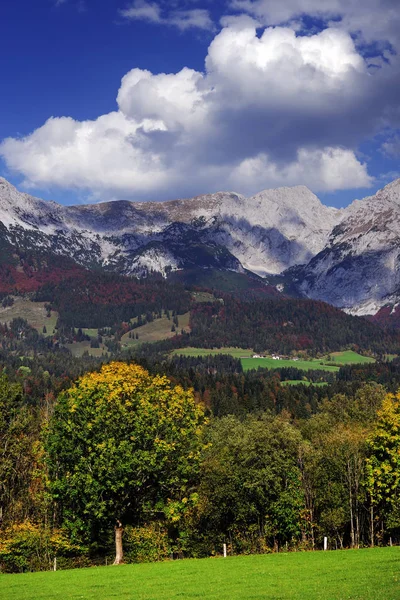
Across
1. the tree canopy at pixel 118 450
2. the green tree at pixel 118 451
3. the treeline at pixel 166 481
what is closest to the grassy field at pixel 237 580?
the tree canopy at pixel 118 450

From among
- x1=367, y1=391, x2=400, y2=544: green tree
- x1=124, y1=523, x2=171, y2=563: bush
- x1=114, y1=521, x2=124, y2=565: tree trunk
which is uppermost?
x1=367, y1=391, x2=400, y2=544: green tree

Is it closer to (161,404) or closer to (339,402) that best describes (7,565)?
(161,404)

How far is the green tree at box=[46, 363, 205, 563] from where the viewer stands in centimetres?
6250

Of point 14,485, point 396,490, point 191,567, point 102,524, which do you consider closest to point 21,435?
point 14,485

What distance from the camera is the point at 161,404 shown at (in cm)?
7025

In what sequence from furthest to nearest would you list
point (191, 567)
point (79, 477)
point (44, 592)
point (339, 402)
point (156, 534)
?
1. point (339, 402)
2. point (156, 534)
3. point (79, 477)
4. point (191, 567)
5. point (44, 592)

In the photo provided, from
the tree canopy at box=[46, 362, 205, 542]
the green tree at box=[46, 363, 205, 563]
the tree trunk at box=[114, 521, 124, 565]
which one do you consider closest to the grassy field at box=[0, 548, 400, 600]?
the tree trunk at box=[114, 521, 124, 565]

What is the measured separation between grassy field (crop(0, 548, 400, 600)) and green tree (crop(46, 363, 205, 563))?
356 inches

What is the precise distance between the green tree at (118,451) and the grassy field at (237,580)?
9036 mm

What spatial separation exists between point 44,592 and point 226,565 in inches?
697

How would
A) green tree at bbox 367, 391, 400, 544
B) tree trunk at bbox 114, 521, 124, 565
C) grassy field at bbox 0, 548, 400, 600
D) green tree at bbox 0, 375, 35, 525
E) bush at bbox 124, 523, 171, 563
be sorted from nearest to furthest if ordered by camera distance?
grassy field at bbox 0, 548, 400, 600 < tree trunk at bbox 114, 521, 124, 565 < green tree at bbox 367, 391, 400, 544 < bush at bbox 124, 523, 171, 563 < green tree at bbox 0, 375, 35, 525

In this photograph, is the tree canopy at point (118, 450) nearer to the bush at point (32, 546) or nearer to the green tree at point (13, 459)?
the bush at point (32, 546)

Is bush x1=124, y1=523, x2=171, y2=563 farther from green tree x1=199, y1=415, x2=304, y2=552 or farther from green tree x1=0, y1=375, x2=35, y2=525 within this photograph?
green tree x1=0, y1=375, x2=35, y2=525

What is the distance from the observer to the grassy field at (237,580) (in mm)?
35781
